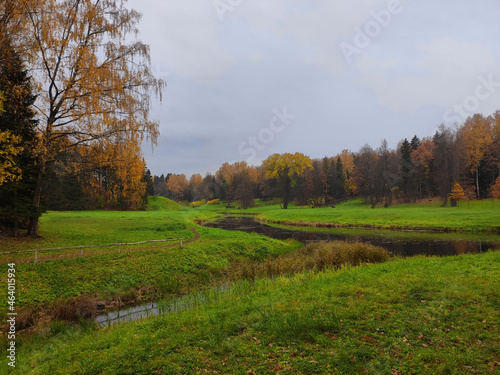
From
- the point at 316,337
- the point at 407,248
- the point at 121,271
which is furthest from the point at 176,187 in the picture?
the point at 316,337

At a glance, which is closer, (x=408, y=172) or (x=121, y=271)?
(x=121, y=271)

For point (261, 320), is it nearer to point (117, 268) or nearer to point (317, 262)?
point (317, 262)

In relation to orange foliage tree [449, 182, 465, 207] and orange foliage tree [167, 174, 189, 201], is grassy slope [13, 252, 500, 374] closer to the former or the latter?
orange foliage tree [449, 182, 465, 207]

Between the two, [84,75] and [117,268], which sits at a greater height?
[84,75]

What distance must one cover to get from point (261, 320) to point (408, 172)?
70311 mm

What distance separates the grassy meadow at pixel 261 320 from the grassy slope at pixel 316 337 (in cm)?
3

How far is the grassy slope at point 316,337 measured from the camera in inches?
197

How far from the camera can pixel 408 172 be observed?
216 feet

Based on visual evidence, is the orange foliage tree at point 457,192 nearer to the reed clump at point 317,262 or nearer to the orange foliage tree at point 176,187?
the reed clump at point 317,262

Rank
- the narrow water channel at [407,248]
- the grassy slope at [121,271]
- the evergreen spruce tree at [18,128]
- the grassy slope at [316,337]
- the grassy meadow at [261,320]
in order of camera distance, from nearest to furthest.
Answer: the grassy slope at [316,337]
the grassy meadow at [261,320]
the narrow water channel at [407,248]
the grassy slope at [121,271]
the evergreen spruce tree at [18,128]

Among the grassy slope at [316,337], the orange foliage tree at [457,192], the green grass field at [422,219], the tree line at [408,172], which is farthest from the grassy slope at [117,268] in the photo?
the tree line at [408,172]

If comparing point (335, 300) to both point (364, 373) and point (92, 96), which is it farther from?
point (92, 96)

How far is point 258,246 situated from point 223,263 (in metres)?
4.85

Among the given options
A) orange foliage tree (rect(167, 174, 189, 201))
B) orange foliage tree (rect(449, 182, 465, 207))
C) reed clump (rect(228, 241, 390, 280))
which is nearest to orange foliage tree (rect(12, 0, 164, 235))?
reed clump (rect(228, 241, 390, 280))
